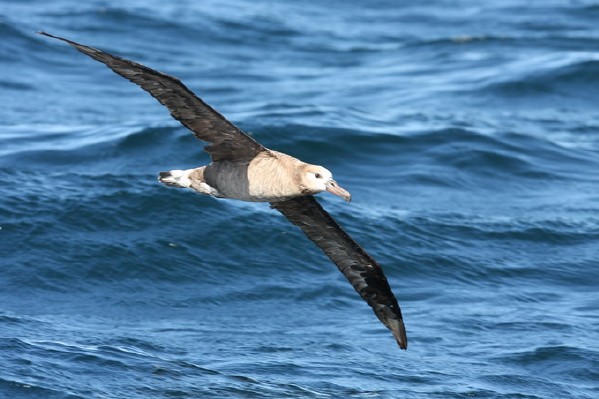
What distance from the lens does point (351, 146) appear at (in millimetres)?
18312

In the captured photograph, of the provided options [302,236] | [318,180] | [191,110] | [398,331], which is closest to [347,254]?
[398,331]

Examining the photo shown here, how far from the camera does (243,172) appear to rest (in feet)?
30.4

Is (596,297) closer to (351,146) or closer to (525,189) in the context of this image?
(525,189)

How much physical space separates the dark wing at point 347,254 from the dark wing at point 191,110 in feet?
3.13

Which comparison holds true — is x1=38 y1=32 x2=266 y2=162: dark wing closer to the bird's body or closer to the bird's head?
the bird's body

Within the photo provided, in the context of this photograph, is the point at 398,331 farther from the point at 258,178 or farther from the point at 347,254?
the point at 258,178

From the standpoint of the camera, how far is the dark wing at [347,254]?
400 inches

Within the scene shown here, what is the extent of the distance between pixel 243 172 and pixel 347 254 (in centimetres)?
165

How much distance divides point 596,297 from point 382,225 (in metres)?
3.22

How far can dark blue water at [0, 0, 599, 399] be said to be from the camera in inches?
444

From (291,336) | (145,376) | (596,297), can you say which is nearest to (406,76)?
(596,297)

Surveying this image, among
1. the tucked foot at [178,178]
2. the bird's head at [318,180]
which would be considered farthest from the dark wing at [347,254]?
the bird's head at [318,180]

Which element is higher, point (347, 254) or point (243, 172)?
point (243, 172)

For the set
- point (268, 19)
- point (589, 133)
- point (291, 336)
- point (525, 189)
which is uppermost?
point (268, 19)
